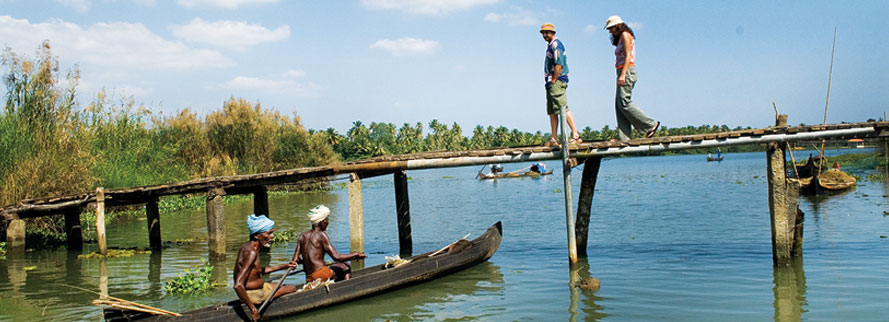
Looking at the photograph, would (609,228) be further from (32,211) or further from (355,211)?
(32,211)

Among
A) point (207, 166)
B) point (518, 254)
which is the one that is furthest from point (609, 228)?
point (207, 166)

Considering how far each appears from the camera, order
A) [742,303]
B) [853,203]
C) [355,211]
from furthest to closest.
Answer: [853,203] → [355,211] → [742,303]

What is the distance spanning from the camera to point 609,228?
60.7ft

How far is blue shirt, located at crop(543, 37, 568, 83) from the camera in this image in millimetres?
10000

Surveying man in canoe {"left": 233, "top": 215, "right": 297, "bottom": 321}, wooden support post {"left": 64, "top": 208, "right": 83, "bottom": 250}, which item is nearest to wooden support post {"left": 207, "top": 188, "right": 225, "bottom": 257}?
wooden support post {"left": 64, "top": 208, "right": 83, "bottom": 250}

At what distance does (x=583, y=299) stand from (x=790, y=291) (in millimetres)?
3177

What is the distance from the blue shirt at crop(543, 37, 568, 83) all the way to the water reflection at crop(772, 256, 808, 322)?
463cm

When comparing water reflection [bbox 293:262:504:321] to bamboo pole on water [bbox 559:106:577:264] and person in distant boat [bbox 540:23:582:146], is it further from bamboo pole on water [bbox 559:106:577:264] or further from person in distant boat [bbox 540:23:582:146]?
person in distant boat [bbox 540:23:582:146]

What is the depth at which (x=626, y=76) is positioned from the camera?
32.5 feet

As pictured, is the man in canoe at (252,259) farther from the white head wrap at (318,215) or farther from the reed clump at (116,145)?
the reed clump at (116,145)

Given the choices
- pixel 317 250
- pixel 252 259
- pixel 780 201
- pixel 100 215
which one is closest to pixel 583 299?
pixel 780 201

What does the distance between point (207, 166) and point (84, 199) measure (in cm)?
1665

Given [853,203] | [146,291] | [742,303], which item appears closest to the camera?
[742,303]

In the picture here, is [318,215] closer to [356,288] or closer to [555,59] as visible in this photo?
[356,288]
